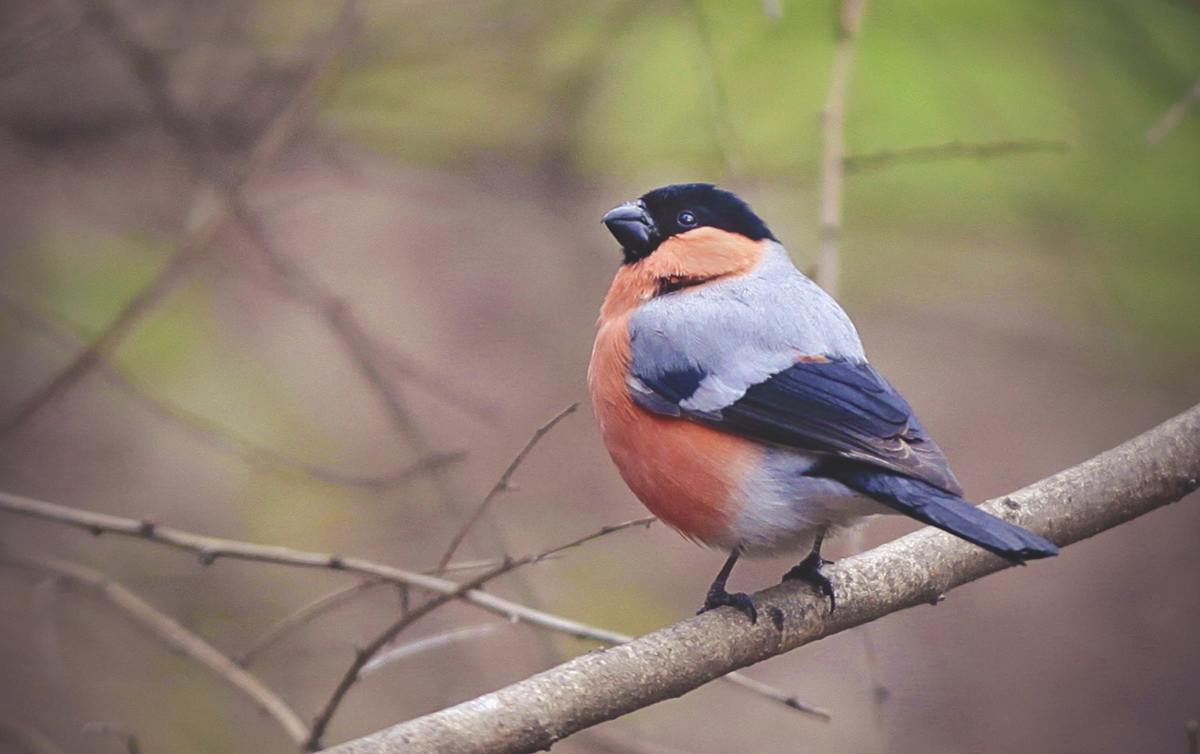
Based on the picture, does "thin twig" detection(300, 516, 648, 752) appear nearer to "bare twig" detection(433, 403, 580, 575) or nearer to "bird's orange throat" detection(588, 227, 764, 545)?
"bare twig" detection(433, 403, 580, 575)

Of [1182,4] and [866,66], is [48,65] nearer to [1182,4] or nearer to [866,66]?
[866,66]

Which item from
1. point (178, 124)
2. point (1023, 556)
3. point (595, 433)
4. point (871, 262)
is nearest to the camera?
point (1023, 556)

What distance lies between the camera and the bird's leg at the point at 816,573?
2.53m

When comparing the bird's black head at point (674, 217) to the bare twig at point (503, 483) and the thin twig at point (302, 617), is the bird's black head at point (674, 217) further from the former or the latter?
Answer: the thin twig at point (302, 617)

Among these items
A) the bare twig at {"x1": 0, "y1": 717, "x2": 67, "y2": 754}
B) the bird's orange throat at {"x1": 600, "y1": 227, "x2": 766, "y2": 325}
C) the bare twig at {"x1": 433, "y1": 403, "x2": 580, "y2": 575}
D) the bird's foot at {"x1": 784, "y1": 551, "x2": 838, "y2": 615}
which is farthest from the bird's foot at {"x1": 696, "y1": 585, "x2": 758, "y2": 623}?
the bare twig at {"x1": 0, "y1": 717, "x2": 67, "y2": 754}

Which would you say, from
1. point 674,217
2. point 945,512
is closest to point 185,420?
point 674,217

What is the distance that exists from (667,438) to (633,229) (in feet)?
2.45

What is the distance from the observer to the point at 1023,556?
1.94 metres

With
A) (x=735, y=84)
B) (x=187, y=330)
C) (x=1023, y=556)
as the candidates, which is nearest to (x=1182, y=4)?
(x=735, y=84)

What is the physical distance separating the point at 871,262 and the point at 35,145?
12.1ft

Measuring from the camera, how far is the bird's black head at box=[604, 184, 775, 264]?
3.14 m

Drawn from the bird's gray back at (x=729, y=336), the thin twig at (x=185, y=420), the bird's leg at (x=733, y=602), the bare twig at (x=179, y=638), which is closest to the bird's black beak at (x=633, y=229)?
the bird's gray back at (x=729, y=336)

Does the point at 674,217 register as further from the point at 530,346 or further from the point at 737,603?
the point at 530,346

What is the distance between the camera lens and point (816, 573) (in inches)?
102
